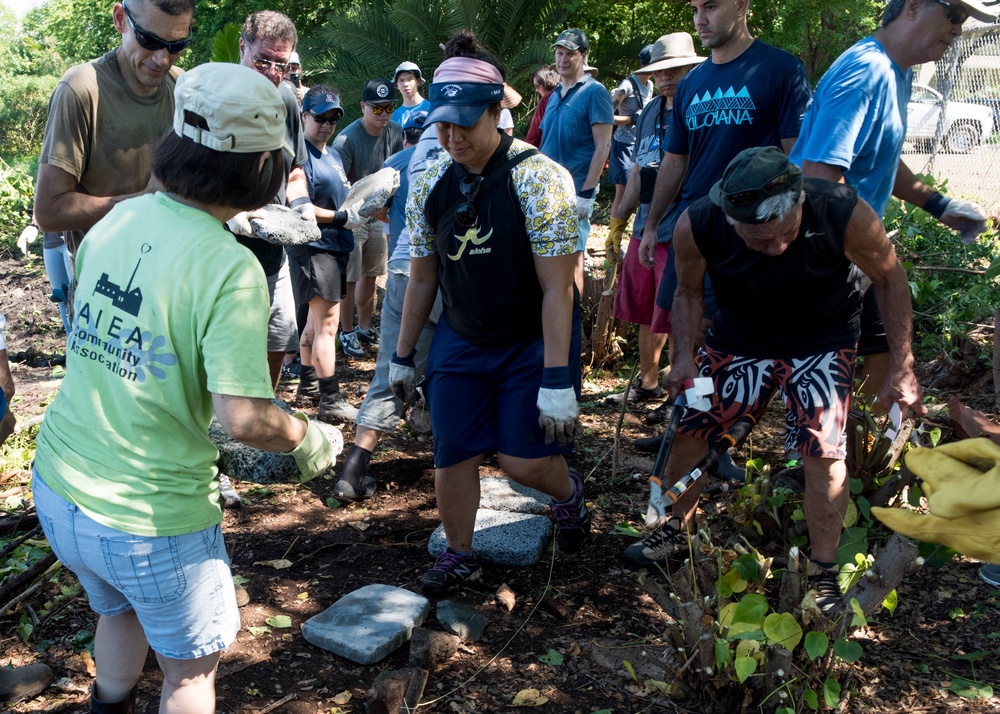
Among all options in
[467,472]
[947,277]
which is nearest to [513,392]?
[467,472]

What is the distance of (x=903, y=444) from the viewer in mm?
3725

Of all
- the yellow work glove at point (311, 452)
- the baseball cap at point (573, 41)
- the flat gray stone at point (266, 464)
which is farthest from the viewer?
the baseball cap at point (573, 41)

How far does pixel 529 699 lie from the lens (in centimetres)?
283

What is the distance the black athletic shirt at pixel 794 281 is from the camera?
304cm

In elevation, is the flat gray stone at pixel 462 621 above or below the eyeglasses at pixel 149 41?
below

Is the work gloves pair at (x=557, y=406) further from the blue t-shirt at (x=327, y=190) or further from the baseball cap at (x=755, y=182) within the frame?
the blue t-shirt at (x=327, y=190)

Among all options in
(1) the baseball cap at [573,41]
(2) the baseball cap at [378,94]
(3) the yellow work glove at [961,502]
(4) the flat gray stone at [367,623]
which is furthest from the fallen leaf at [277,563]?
(1) the baseball cap at [573,41]

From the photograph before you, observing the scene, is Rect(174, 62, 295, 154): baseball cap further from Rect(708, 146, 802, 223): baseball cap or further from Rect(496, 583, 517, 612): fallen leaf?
Rect(496, 583, 517, 612): fallen leaf

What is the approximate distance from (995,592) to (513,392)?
200 centimetres

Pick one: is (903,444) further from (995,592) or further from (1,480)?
(1,480)

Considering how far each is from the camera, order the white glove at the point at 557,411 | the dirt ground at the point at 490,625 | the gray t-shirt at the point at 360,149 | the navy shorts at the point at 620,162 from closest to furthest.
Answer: the dirt ground at the point at 490,625
the white glove at the point at 557,411
the gray t-shirt at the point at 360,149
the navy shorts at the point at 620,162

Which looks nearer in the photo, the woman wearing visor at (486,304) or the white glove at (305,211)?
the woman wearing visor at (486,304)

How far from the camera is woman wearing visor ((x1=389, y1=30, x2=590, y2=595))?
10.1 feet

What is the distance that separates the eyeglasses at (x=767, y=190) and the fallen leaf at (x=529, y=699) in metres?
1.76
